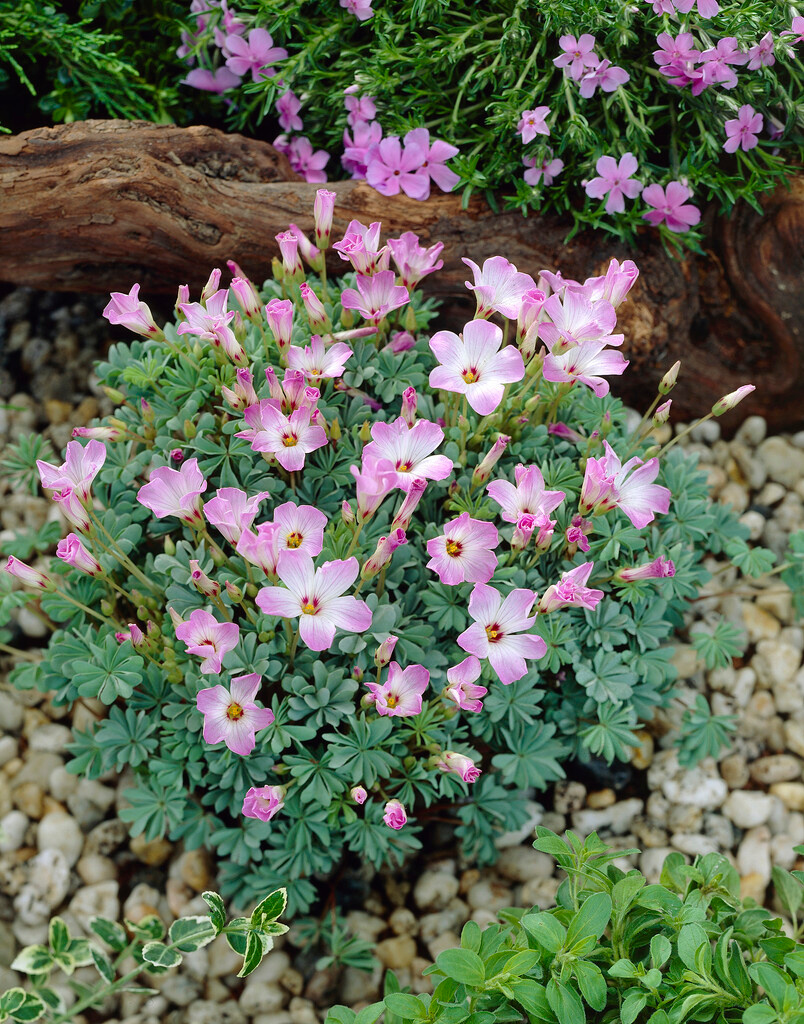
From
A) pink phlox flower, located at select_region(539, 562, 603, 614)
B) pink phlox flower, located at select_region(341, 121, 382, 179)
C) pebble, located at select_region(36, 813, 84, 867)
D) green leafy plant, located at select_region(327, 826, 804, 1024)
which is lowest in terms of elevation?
pebble, located at select_region(36, 813, 84, 867)

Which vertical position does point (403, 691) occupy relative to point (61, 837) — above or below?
above

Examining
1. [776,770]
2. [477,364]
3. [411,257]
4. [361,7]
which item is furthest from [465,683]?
[361,7]

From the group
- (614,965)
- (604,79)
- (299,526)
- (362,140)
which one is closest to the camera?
(614,965)

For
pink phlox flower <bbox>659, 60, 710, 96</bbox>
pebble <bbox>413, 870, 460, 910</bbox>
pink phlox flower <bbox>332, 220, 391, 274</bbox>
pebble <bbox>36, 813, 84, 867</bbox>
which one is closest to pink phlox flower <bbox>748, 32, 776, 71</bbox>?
pink phlox flower <bbox>659, 60, 710, 96</bbox>

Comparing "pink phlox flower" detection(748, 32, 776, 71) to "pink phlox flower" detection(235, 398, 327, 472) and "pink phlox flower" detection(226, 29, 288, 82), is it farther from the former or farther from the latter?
"pink phlox flower" detection(235, 398, 327, 472)

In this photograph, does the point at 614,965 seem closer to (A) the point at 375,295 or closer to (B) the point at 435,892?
(B) the point at 435,892

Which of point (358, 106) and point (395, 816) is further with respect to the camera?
point (358, 106)

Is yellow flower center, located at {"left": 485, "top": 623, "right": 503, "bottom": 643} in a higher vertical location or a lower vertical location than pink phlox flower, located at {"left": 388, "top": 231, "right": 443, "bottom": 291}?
lower
